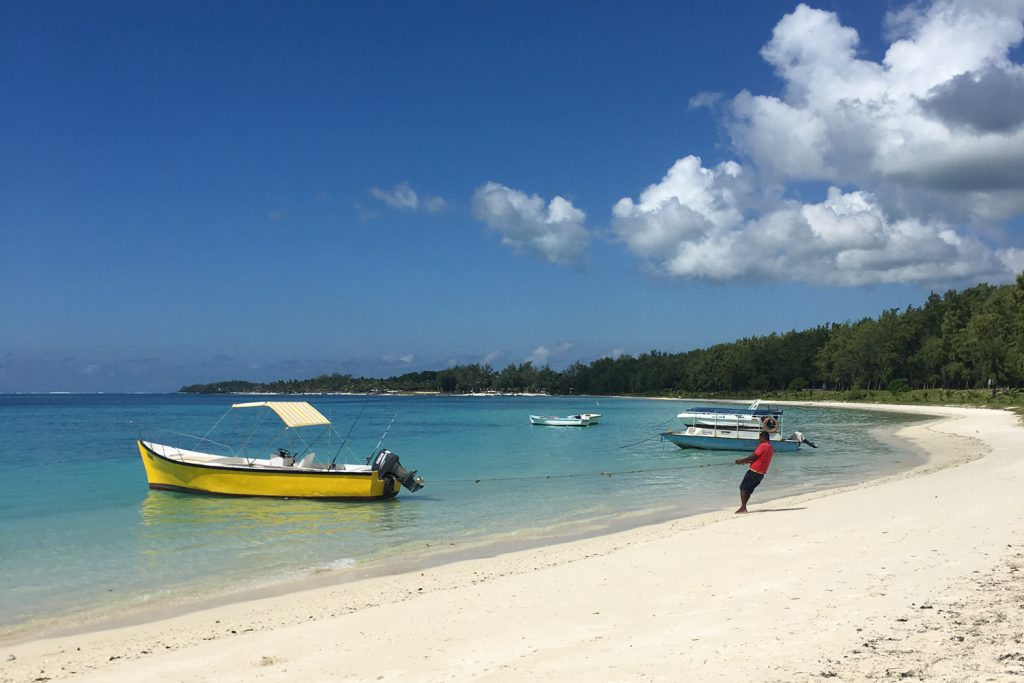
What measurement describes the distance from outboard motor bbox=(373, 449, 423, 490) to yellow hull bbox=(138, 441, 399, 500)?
0.17m

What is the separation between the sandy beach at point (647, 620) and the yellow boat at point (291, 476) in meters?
9.42

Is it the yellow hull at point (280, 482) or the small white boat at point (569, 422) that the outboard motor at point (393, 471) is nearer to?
the yellow hull at point (280, 482)

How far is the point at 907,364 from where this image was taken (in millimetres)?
118312

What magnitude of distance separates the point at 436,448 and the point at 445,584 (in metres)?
35.8

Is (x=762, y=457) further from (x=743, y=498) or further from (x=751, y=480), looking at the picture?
(x=743, y=498)

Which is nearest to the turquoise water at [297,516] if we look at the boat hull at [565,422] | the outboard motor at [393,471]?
the outboard motor at [393,471]

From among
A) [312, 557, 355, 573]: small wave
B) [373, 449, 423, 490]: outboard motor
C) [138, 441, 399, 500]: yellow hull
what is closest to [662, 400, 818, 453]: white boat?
[373, 449, 423, 490]: outboard motor

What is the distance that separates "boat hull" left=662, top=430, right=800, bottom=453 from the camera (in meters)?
38.8

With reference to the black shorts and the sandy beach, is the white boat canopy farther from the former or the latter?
the black shorts

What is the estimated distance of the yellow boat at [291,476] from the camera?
2306 cm

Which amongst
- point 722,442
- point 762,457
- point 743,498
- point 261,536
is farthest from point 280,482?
point 722,442

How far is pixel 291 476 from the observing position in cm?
2333

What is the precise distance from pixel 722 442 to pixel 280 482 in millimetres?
25736

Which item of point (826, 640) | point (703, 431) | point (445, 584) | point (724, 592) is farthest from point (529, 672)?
point (703, 431)
